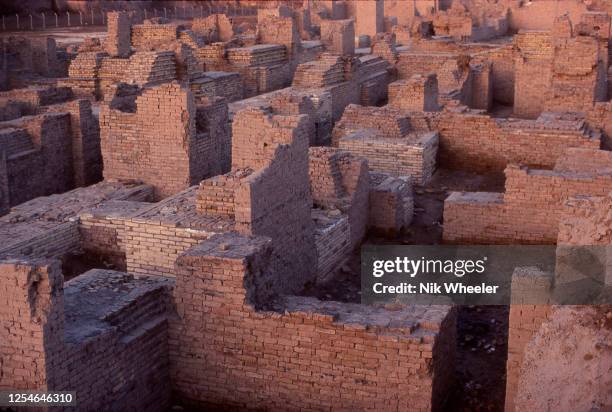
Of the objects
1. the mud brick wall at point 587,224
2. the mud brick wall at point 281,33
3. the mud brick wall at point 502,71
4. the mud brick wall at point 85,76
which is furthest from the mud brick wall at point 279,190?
the mud brick wall at point 502,71

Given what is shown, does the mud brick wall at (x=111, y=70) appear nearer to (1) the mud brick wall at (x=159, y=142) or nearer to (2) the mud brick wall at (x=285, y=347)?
(1) the mud brick wall at (x=159, y=142)

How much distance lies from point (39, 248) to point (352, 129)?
21.4 feet

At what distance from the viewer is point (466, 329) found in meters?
7.92

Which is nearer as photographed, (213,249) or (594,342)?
(594,342)

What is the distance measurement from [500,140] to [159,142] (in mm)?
5987

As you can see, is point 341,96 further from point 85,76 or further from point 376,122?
point 85,76

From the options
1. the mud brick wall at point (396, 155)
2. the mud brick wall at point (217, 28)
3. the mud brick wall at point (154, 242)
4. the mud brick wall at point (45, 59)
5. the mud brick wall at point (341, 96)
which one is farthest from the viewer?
the mud brick wall at point (217, 28)

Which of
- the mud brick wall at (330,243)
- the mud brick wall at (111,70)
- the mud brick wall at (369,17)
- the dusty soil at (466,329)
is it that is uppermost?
the mud brick wall at (369,17)

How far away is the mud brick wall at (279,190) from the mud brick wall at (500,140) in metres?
5.72

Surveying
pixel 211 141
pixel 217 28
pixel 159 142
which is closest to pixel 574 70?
pixel 211 141

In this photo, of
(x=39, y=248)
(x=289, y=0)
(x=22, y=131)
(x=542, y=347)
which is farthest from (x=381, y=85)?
(x=289, y=0)

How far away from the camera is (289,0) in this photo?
5084 cm

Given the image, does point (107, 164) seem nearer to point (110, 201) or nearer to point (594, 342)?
point (110, 201)

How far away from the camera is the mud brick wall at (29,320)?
555 cm
